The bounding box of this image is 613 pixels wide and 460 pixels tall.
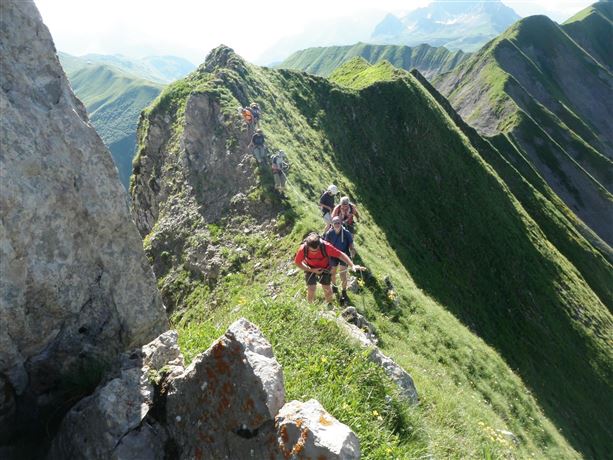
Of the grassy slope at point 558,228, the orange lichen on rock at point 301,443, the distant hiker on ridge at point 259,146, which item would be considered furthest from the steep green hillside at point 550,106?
the orange lichen on rock at point 301,443

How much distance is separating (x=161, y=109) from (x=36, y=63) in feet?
104

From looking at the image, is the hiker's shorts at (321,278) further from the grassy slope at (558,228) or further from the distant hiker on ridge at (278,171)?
the grassy slope at (558,228)

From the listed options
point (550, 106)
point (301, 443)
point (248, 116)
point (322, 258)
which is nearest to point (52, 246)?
point (301, 443)

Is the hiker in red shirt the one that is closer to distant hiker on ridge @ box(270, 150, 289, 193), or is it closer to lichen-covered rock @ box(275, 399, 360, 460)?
lichen-covered rock @ box(275, 399, 360, 460)

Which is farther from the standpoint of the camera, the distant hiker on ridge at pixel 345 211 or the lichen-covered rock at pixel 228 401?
the distant hiker on ridge at pixel 345 211

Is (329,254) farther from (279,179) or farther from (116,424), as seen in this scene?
(279,179)

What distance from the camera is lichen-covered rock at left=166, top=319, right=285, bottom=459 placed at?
20.9 ft

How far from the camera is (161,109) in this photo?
37562 mm

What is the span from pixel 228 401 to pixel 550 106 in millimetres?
170355

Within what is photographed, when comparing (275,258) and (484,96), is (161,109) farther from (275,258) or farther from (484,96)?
(484,96)

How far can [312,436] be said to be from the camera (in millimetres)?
5965

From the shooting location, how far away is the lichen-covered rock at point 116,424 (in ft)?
21.2

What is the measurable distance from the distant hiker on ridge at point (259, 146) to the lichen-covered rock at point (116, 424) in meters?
22.0

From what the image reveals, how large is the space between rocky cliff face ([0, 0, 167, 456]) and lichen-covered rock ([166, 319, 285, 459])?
183 centimetres
